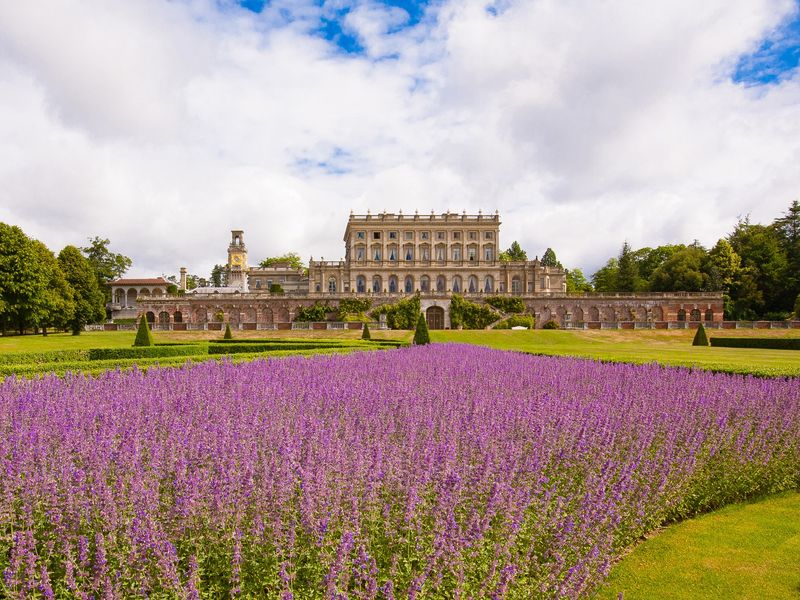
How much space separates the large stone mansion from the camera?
61531mm

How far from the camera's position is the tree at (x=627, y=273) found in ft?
263

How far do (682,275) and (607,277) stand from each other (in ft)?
68.1

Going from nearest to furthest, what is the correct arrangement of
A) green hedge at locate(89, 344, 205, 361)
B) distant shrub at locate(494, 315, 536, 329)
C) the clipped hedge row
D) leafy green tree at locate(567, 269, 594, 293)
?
the clipped hedge row < green hedge at locate(89, 344, 205, 361) < distant shrub at locate(494, 315, 536, 329) < leafy green tree at locate(567, 269, 594, 293)

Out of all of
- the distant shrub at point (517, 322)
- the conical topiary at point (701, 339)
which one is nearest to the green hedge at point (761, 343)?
the conical topiary at point (701, 339)

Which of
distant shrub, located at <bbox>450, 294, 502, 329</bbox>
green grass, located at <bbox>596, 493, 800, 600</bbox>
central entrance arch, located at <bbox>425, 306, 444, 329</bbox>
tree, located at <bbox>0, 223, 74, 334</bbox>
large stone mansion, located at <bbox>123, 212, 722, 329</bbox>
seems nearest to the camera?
green grass, located at <bbox>596, 493, 800, 600</bbox>

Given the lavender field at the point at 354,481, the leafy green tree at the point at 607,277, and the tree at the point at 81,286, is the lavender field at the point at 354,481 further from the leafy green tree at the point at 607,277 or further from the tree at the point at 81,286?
the leafy green tree at the point at 607,277

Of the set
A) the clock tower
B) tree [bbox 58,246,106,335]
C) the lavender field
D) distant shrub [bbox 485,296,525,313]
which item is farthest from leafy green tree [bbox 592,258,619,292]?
the lavender field

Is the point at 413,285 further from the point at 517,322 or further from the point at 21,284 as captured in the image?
the point at 21,284

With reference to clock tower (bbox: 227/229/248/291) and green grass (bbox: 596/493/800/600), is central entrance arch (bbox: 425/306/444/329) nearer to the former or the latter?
clock tower (bbox: 227/229/248/291)

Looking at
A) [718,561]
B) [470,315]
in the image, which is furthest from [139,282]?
[718,561]

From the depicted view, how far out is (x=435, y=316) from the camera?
195 ft

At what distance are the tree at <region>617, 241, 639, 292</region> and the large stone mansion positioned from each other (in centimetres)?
872

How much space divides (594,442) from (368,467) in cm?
273

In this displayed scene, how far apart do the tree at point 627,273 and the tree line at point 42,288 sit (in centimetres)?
7070
